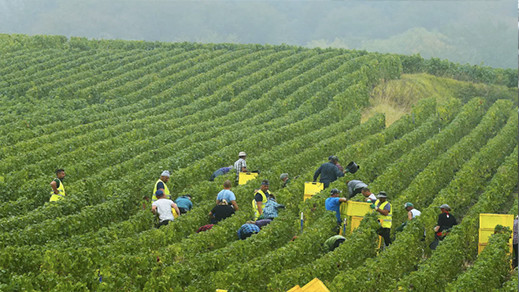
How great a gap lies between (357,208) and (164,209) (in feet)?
15.5

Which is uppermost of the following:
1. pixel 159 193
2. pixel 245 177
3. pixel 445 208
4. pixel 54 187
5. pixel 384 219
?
pixel 54 187

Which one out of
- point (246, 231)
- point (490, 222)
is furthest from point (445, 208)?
point (246, 231)

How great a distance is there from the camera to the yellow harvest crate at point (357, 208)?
1614 centimetres

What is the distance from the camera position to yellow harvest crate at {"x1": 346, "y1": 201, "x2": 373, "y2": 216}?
53.0ft

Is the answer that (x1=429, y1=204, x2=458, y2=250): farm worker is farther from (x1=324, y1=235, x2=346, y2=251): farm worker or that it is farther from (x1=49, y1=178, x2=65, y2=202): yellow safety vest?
(x1=49, y1=178, x2=65, y2=202): yellow safety vest

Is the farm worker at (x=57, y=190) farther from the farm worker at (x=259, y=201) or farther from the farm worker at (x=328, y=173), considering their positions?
the farm worker at (x=328, y=173)

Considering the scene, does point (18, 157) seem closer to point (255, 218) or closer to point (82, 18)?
point (255, 218)

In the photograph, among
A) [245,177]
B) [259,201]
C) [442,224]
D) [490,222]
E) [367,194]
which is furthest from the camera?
[245,177]

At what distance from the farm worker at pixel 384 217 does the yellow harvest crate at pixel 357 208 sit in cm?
30

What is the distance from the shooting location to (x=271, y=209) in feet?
55.2

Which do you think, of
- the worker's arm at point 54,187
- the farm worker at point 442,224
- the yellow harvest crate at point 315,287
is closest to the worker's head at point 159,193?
the worker's arm at point 54,187

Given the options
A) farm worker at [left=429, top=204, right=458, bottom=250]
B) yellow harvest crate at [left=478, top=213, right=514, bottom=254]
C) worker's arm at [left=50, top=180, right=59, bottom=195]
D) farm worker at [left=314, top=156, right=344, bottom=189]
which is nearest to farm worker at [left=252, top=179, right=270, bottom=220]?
farm worker at [left=314, top=156, right=344, bottom=189]

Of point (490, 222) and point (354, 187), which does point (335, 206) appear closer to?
point (354, 187)

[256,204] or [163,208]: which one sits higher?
[163,208]
